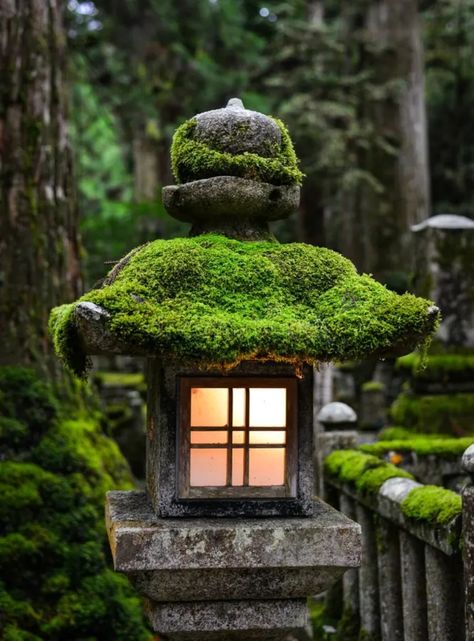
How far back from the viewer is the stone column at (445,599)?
11.4ft

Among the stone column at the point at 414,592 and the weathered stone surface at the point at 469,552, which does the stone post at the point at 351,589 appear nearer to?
the stone column at the point at 414,592

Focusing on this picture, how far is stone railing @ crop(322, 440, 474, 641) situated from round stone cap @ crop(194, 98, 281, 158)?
4.87ft

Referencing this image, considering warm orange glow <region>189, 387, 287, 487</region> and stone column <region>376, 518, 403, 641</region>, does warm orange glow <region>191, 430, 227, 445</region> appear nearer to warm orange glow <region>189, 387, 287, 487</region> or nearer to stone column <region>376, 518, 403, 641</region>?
warm orange glow <region>189, 387, 287, 487</region>

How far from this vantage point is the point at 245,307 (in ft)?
9.69

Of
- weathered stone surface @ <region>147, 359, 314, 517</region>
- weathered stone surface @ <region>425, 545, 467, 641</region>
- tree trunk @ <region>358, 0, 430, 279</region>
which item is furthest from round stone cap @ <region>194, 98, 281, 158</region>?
tree trunk @ <region>358, 0, 430, 279</region>

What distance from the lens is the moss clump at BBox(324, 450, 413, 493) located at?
4.54m

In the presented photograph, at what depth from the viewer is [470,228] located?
7848mm

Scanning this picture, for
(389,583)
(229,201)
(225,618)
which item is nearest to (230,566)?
(225,618)

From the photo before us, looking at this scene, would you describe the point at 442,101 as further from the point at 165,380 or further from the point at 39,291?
the point at 165,380

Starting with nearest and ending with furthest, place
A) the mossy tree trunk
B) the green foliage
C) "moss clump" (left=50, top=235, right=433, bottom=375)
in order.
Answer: "moss clump" (left=50, top=235, right=433, bottom=375), the green foliage, the mossy tree trunk

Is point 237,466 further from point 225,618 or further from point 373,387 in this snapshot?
point 373,387

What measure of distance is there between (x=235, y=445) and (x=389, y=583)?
1719mm

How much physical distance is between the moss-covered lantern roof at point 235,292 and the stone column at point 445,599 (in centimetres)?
114

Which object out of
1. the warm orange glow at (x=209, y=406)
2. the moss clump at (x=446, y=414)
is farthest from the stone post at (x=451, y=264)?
the warm orange glow at (x=209, y=406)
